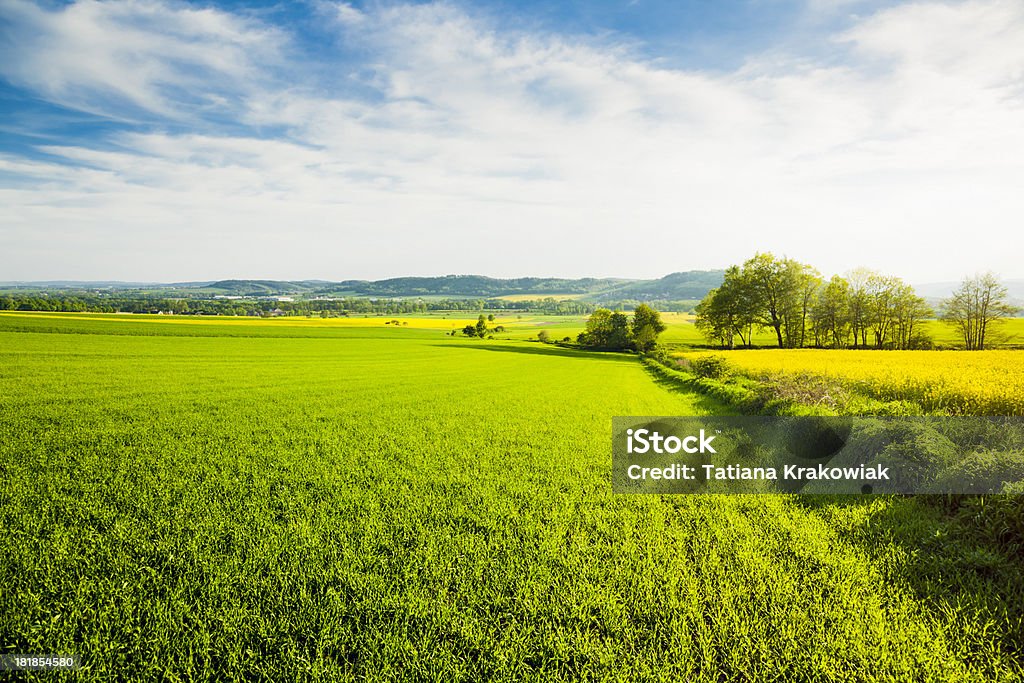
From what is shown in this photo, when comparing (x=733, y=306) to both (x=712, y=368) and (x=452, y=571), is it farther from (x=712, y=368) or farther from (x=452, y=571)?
(x=452, y=571)

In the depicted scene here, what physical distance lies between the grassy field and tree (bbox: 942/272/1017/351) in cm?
4355

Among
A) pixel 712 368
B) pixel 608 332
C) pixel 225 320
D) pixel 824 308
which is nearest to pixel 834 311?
pixel 824 308

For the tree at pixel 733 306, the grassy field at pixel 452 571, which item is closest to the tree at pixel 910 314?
the tree at pixel 733 306

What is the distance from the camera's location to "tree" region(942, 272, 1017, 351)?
116 ft

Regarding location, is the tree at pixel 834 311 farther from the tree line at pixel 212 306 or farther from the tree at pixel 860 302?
the tree line at pixel 212 306

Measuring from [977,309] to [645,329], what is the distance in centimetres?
2992

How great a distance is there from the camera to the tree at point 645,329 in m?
57.3

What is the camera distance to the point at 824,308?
46.7 metres

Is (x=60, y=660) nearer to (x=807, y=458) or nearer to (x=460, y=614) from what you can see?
(x=460, y=614)

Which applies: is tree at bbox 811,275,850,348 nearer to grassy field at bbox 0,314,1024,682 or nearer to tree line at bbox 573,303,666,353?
tree line at bbox 573,303,666,353

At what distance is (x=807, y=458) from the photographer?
9500mm

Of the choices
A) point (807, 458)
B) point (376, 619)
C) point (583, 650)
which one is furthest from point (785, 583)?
point (807, 458)

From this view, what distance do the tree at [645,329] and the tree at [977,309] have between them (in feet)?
89.5

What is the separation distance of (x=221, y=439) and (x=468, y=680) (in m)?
10.3
